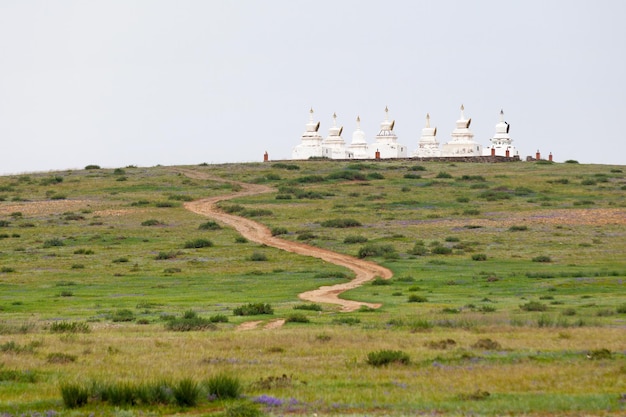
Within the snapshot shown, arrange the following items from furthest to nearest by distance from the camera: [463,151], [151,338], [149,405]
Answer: [463,151], [151,338], [149,405]

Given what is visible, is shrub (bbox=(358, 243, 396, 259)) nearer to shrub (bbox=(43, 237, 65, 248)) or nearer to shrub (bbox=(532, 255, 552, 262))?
shrub (bbox=(532, 255, 552, 262))

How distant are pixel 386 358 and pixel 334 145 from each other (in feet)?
441

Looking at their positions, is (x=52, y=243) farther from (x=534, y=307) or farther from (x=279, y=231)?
(x=534, y=307)

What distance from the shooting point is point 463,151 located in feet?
486

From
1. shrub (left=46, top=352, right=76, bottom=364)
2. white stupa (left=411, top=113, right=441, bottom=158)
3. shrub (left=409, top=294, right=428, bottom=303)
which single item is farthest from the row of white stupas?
shrub (left=46, top=352, right=76, bottom=364)

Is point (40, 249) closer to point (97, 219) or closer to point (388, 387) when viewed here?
point (97, 219)

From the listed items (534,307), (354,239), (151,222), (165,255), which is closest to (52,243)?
(165,255)

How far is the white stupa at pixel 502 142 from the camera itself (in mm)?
148375

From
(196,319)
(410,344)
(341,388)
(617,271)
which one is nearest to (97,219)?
(617,271)

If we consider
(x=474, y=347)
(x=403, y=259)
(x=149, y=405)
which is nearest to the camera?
(x=149, y=405)

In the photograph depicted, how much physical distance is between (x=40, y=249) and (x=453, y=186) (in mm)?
45311

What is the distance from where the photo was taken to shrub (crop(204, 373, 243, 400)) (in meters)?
19.0

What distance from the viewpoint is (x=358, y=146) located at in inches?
6073

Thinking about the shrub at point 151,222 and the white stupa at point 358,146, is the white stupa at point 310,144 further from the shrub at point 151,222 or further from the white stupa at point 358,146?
the shrub at point 151,222
